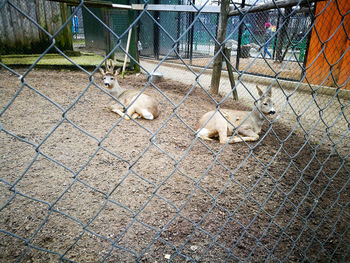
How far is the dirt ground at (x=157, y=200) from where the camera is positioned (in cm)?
182

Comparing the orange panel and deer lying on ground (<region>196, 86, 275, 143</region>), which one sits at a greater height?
the orange panel

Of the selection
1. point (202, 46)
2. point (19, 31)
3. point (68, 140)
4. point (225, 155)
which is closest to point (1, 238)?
point (68, 140)

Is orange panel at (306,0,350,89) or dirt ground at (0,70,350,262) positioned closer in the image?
dirt ground at (0,70,350,262)

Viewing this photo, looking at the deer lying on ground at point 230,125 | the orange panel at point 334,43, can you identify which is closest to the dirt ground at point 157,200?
the deer lying on ground at point 230,125

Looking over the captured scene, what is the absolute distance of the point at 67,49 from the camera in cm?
906

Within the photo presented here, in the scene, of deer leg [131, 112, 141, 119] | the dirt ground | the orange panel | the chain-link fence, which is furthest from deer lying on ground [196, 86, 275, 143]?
the orange panel

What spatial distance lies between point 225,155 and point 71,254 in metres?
2.33

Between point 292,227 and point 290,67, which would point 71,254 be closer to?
point 292,227

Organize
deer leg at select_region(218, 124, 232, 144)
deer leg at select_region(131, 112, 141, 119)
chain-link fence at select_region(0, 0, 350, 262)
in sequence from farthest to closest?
deer leg at select_region(131, 112, 141, 119), deer leg at select_region(218, 124, 232, 144), chain-link fence at select_region(0, 0, 350, 262)

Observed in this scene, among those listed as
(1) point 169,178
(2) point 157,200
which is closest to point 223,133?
(1) point 169,178

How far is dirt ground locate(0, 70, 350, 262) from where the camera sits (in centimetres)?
182

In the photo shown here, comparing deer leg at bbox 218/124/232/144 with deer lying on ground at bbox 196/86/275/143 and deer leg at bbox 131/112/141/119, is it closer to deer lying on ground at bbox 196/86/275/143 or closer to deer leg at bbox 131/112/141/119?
deer lying on ground at bbox 196/86/275/143

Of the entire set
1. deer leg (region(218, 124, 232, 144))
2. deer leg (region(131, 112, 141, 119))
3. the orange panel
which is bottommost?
deer leg (region(131, 112, 141, 119))

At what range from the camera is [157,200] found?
2.45 m
